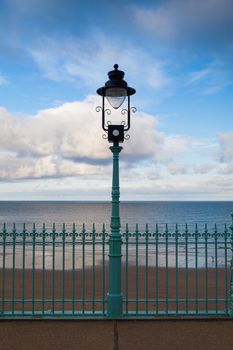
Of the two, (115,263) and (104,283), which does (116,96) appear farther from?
(104,283)

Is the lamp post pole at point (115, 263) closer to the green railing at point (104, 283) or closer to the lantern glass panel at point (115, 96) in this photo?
the green railing at point (104, 283)

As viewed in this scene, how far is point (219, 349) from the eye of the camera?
6578mm

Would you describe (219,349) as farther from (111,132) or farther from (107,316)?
(111,132)

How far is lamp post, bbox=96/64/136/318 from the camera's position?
333 inches

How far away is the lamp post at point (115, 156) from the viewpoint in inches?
333

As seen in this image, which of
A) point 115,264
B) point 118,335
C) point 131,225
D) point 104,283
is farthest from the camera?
point 131,225

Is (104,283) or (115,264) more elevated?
(115,264)

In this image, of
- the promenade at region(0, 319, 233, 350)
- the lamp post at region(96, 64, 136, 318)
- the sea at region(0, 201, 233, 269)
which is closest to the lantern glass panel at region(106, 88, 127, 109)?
the lamp post at region(96, 64, 136, 318)

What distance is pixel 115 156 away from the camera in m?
8.84

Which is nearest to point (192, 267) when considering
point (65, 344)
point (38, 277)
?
point (38, 277)

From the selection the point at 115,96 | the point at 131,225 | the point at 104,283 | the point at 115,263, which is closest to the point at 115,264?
the point at 115,263

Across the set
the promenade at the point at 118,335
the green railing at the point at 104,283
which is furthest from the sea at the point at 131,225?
the promenade at the point at 118,335

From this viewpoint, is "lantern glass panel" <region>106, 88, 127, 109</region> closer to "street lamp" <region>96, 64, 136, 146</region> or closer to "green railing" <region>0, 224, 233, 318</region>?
"street lamp" <region>96, 64, 136, 146</region>

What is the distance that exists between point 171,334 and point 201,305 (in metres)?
5.92
